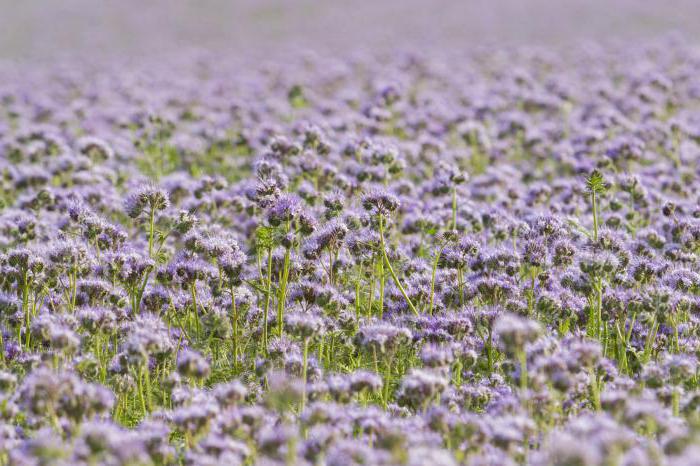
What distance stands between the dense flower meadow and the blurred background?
27.7m

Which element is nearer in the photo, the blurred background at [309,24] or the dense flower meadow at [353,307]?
the dense flower meadow at [353,307]

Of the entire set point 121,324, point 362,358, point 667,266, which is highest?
point 667,266

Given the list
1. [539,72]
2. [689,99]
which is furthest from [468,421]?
[539,72]

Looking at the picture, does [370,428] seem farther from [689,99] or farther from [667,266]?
[689,99]

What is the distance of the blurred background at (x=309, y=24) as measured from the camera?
43.8 metres

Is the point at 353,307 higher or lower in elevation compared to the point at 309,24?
higher

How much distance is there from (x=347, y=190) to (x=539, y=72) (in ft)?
55.0

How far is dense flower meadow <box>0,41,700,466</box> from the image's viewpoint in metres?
4.72

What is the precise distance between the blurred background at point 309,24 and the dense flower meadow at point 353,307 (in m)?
27.7

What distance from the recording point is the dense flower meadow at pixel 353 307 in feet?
15.5

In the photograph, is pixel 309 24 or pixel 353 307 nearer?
pixel 353 307

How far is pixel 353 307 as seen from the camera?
26.1 ft

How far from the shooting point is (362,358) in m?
7.53

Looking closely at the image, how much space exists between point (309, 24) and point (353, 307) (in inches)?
2098
